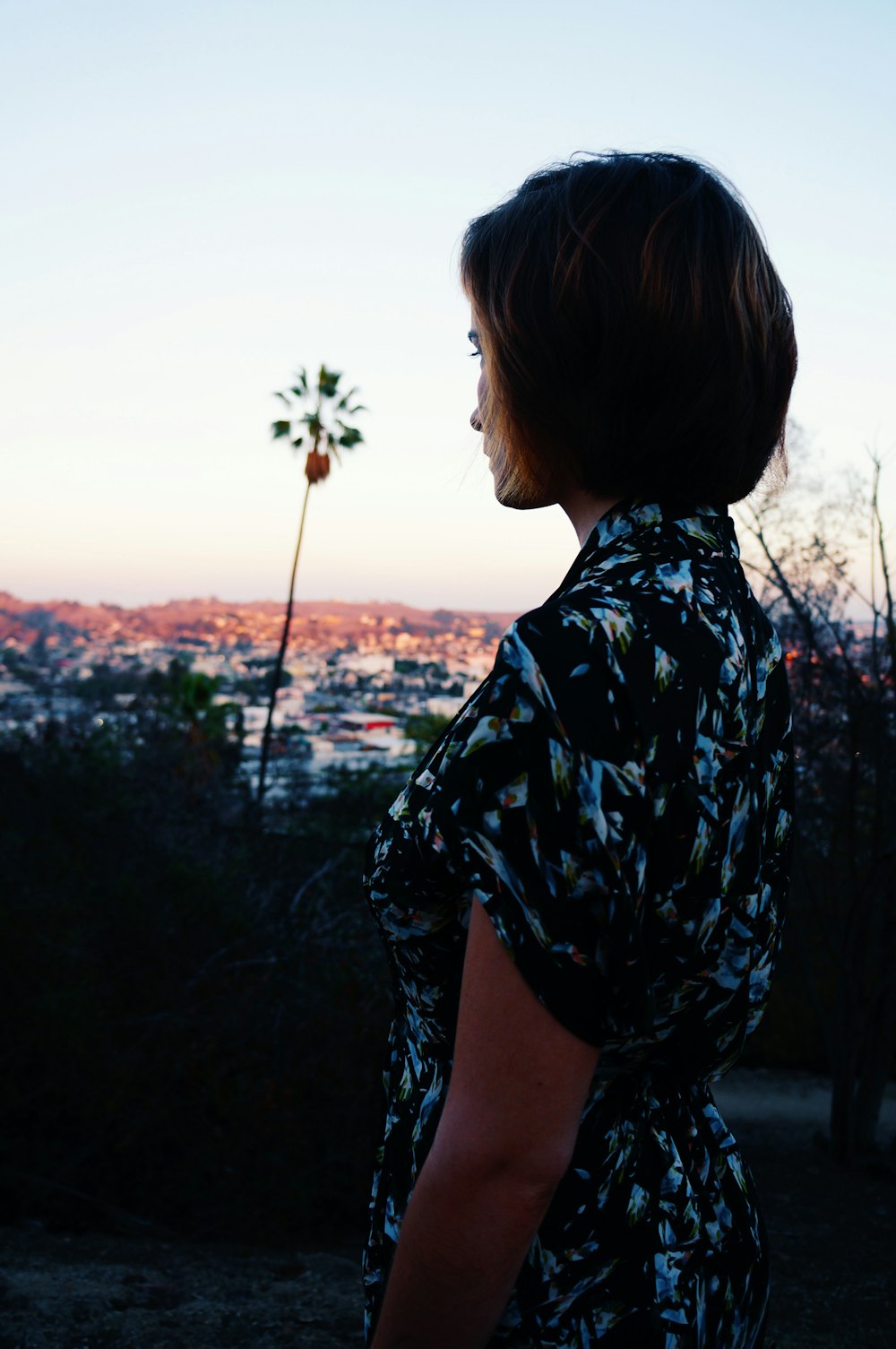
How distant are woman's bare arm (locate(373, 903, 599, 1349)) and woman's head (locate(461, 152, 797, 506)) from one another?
49 centimetres

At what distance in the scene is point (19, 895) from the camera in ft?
29.9

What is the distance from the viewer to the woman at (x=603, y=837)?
2.47 feet

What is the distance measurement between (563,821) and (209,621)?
1651 inches

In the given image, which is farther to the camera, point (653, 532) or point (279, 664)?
point (279, 664)

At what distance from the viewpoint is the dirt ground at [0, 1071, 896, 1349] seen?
15.5 ft

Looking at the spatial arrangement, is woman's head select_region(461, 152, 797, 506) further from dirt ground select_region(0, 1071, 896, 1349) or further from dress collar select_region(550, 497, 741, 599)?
dirt ground select_region(0, 1071, 896, 1349)

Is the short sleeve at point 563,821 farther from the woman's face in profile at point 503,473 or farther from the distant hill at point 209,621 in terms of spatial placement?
the distant hill at point 209,621

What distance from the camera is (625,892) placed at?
0.76 m

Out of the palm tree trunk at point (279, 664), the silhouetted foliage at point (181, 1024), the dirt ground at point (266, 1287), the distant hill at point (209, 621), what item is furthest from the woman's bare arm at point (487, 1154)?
the distant hill at point (209, 621)

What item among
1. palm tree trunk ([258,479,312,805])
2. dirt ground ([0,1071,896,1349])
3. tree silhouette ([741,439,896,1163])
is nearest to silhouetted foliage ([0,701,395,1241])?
dirt ground ([0,1071,896,1349])

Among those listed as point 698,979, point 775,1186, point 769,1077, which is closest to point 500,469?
point 698,979

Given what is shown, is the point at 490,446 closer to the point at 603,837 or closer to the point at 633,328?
the point at 633,328

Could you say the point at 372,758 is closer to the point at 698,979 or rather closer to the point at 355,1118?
the point at 355,1118

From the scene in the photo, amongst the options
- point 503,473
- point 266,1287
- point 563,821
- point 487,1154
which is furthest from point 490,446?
point 266,1287
